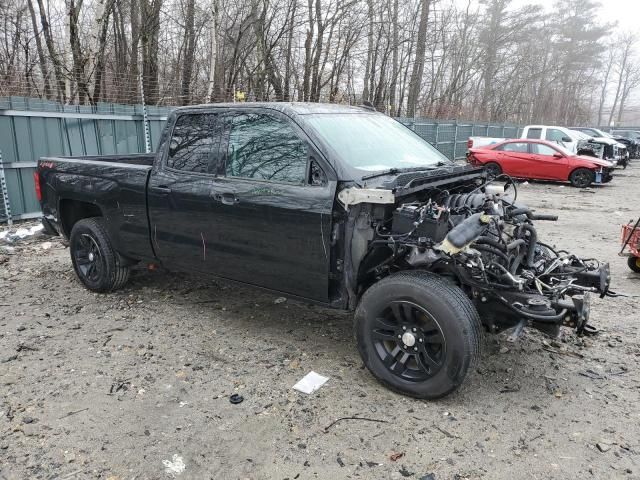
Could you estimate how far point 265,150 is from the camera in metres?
3.82

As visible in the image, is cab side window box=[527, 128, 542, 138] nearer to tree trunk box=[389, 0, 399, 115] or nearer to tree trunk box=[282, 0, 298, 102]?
tree trunk box=[389, 0, 399, 115]

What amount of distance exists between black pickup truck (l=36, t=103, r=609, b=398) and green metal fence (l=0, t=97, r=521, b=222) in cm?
419

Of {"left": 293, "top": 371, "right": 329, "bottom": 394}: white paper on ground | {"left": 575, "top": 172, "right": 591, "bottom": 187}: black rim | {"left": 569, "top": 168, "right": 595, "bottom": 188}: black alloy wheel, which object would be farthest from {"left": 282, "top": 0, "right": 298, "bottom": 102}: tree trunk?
{"left": 293, "top": 371, "right": 329, "bottom": 394}: white paper on ground

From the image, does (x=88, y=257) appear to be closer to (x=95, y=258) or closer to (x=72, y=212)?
(x=95, y=258)

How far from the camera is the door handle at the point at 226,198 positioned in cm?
383

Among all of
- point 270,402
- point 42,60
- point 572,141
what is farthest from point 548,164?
point 42,60

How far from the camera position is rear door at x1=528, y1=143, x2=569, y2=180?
589 inches

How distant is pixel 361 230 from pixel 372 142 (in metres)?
0.93

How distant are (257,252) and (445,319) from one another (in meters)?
1.48

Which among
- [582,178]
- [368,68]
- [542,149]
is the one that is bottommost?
[582,178]

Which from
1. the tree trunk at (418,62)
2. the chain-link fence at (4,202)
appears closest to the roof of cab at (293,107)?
the chain-link fence at (4,202)

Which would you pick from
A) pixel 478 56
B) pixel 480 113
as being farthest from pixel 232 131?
pixel 480 113

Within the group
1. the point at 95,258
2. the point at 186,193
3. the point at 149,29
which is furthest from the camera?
the point at 149,29

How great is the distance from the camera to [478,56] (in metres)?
31.0
